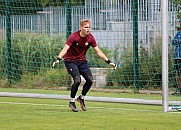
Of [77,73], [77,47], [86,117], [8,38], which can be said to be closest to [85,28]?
[77,47]

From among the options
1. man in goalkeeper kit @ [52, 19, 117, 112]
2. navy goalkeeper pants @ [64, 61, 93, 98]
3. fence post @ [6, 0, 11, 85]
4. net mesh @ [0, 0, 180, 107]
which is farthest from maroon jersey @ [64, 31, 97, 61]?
fence post @ [6, 0, 11, 85]

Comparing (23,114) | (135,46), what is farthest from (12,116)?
(135,46)

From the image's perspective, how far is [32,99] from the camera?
60.1ft

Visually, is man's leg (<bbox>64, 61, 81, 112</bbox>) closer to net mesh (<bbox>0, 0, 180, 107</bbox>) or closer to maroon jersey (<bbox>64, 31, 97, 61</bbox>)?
maroon jersey (<bbox>64, 31, 97, 61</bbox>)

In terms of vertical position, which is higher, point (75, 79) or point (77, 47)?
point (77, 47)

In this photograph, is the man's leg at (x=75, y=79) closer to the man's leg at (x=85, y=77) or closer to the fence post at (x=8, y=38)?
the man's leg at (x=85, y=77)

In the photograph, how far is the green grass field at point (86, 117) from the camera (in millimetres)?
11477

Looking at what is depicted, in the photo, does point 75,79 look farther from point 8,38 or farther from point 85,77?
point 8,38

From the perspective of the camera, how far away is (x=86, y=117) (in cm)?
1302

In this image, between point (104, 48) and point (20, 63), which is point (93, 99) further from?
point (20, 63)

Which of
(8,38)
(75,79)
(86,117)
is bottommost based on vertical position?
(86,117)

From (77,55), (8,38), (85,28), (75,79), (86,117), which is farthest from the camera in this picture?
(8,38)

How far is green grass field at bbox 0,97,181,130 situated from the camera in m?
11.5

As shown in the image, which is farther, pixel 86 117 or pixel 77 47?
pixel 77 47
